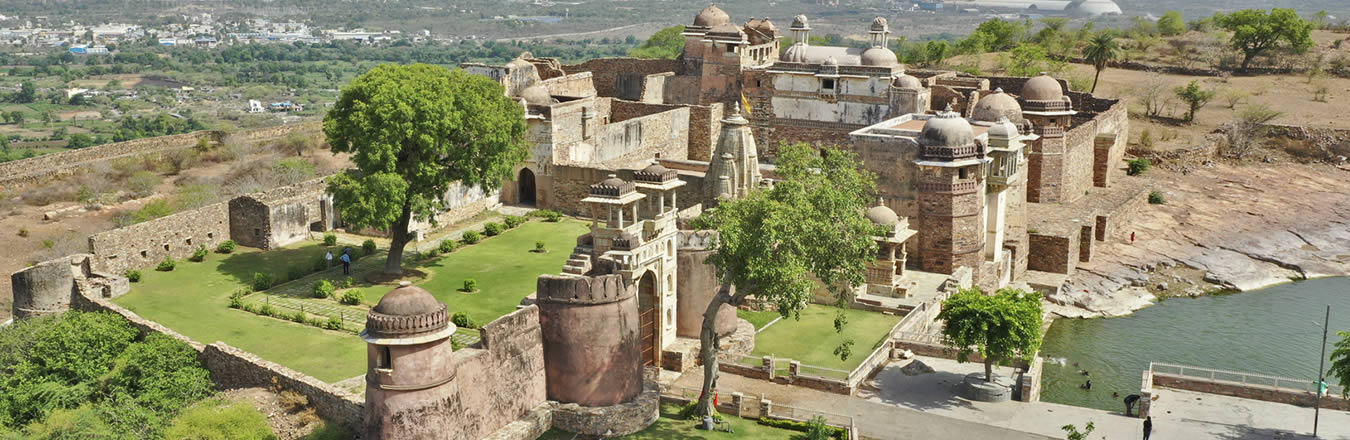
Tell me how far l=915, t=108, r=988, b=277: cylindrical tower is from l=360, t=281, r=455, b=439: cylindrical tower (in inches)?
665

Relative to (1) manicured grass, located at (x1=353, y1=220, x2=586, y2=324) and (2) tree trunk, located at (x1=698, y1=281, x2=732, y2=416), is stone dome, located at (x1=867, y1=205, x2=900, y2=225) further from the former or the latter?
(2) tree trunk, located at (x1=698, y1=281, x2=732, y2=416)

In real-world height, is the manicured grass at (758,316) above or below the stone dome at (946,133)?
below

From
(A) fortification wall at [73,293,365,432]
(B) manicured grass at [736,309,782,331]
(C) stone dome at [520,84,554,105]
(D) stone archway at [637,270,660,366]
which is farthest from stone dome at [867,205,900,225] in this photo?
(A) fortification wall at [73,293,365,432]

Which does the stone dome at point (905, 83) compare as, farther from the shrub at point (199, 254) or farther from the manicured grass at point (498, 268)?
the shrub at point (199, 254)

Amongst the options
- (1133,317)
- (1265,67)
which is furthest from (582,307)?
(1265,67)

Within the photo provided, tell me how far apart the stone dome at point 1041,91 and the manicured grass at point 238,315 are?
24524 mm

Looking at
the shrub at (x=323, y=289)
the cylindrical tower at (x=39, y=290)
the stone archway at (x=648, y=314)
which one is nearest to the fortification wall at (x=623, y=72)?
the shrub at (x=323, y=289)

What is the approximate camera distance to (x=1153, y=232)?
144 feet

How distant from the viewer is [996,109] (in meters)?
42.6

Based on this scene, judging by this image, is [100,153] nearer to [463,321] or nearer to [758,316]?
[463,321]

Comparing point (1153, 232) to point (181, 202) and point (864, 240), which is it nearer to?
point (864, 240)

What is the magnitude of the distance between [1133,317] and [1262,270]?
775cm

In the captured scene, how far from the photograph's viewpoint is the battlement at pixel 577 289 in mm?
23219

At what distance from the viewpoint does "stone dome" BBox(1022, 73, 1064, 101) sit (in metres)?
45.8
